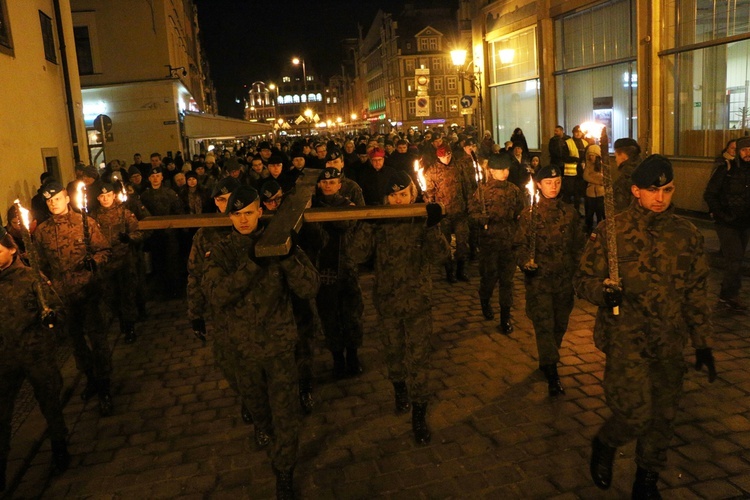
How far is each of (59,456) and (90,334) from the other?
1.50 meters

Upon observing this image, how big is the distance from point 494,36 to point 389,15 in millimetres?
67835

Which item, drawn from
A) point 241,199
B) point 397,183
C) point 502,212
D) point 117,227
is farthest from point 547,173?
point 117,227

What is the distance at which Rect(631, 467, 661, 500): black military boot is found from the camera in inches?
161

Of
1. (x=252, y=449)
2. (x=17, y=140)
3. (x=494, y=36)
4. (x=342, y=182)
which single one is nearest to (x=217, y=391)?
(x=252, y=449)

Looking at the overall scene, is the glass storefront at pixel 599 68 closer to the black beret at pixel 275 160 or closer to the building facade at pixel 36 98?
the black beret at pixel 275 160

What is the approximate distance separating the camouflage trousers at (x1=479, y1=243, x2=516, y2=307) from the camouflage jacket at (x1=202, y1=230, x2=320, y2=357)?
3.82 meters

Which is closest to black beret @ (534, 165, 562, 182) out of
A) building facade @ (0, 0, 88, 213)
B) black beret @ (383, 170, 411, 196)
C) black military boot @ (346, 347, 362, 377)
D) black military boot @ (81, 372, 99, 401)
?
black beret @ (383, 170, 411, 196)

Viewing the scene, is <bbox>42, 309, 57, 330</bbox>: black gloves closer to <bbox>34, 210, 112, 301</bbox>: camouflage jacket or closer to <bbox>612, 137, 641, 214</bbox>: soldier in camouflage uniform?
<bbox>34, 210, 112, 301</bbox>: camouflage jacket

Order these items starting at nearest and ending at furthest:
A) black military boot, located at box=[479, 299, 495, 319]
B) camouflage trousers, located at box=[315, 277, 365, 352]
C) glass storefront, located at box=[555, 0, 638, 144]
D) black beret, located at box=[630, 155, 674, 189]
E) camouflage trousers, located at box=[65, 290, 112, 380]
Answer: black beret, located at box=[630, 155, 674, 189] → camouflage trousers, located at box=[65, 290, 112, 380] → camouflage trousers, located at box=[315, 277, 365, 352] → black military boot, located at box=[479, 299, 495, 319] → glass storefront, located at box=[555, 0, 638, 144]

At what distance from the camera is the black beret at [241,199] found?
442 centimetres

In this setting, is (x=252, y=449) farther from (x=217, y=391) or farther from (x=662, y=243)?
(x=662, y=243)

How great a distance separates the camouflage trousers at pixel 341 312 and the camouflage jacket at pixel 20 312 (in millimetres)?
2574

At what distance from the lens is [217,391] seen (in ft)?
22.0

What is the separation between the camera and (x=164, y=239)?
439 inches
